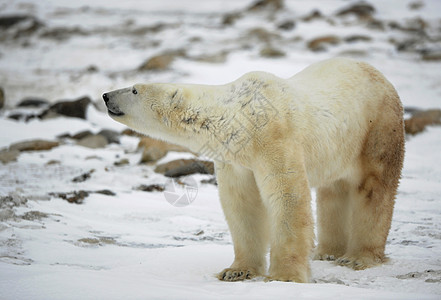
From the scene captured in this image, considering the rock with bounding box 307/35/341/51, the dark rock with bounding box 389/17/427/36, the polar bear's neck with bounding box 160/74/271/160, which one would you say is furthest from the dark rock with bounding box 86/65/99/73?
the polar bear's neck with bounding box 160/74/271/160

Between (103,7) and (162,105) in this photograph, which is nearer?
(162,105)

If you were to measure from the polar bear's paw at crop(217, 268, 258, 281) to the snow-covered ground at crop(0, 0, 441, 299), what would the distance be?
0.30ft

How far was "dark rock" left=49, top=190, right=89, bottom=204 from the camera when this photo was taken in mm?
5332

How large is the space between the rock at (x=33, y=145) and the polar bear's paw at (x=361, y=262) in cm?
552

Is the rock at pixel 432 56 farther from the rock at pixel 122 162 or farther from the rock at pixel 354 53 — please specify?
the rock at pixel 122 162

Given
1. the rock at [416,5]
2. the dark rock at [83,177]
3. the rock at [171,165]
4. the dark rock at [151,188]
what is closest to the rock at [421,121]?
the rock at [171,165]

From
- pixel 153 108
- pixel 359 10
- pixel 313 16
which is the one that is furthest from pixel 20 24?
pixel 153 108

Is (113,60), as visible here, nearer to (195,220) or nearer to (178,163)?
(178,163)

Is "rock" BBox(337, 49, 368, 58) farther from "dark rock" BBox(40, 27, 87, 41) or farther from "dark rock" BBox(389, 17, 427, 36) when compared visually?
"dark rock" BBox(40, 27, 87, 41)

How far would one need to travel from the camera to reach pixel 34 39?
21.5 m

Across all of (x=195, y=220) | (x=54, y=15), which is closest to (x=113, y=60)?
(x=54, y=15)

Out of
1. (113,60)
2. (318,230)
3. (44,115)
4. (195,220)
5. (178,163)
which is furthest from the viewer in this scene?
(113,60)

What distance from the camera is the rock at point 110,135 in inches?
352

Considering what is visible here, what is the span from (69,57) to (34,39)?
13.6 feet
